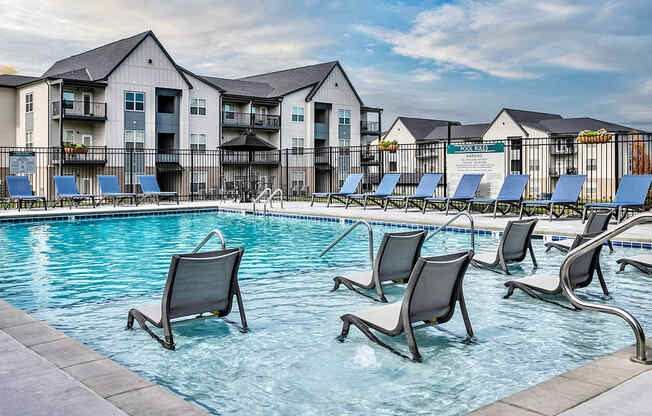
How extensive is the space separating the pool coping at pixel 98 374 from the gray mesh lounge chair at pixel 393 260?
2.73 m

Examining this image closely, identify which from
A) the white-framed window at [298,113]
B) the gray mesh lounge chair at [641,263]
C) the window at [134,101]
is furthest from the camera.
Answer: the white-framed window at [298,113]

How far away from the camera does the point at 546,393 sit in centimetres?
289

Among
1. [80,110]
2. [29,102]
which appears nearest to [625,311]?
[80,110]

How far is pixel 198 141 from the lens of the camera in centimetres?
3744

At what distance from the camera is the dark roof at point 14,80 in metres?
35.3

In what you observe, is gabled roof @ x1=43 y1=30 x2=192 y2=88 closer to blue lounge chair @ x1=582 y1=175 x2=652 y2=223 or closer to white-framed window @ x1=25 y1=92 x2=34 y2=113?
white-framed window @ x1=25 y1=92 x2=34 y2=113

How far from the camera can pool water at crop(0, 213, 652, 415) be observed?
3.35 meters

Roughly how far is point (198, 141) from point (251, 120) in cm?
446

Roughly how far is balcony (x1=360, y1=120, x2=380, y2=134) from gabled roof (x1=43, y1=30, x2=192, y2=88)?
16.3 meters

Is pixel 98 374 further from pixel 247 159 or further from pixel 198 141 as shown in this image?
pixel 247 159

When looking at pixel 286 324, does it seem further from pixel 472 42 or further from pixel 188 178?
pixel 188 178

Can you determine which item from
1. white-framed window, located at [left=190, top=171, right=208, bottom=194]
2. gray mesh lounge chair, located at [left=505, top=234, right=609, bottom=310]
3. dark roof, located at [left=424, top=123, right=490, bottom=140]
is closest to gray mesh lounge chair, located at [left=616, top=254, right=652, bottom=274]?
gray mesh lounge chair, located at [left=505, top=234, right=609, bottom=310]

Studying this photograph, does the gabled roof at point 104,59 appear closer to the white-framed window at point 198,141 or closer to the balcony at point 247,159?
the white-framed window at point 198,141

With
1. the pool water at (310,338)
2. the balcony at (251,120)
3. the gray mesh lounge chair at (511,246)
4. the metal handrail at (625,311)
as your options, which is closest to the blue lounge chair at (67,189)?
the pool water at (310,338)
